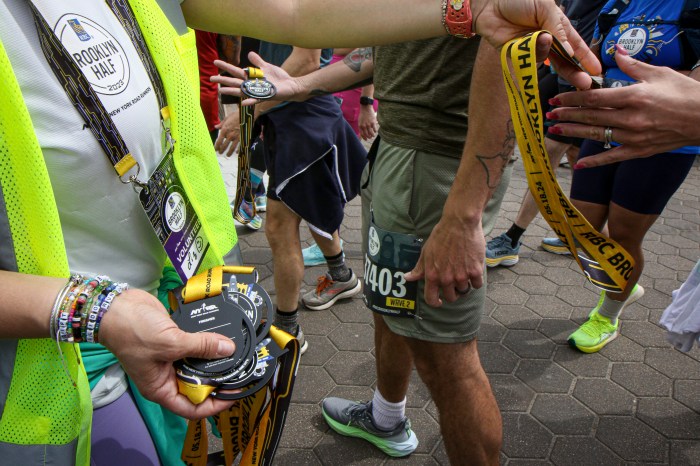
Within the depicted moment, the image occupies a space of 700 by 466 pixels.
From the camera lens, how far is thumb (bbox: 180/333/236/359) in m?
0.96

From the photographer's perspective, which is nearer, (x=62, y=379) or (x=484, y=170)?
(x=62, y=379)

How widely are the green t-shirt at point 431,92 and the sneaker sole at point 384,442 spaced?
130 cm

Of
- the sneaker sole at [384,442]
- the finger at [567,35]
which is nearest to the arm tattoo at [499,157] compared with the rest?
the finger at [567,35]

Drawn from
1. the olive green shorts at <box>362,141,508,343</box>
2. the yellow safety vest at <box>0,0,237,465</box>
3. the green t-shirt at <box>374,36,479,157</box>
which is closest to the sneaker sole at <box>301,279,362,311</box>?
the olive green shorts at <box>362,141,508,343</box>

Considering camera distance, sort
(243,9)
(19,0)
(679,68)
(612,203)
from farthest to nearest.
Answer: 1. (612,203)
2. (679,68)
3. (243,9)
4. (19,0)

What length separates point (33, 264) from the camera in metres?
0.94

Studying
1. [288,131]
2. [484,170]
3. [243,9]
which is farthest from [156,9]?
[288,131]

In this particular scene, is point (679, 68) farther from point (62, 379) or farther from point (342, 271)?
point (62, 379)

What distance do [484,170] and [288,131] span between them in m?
1.60

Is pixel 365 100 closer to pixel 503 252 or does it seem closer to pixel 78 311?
pixel 503 252

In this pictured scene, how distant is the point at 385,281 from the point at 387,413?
80 cm

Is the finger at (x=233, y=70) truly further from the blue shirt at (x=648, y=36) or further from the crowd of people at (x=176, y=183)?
the blue shirt at (x=648, y=36)

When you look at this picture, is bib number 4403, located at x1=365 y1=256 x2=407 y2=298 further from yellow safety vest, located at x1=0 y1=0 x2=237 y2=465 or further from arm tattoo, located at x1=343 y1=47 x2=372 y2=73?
arm tattoo, located at x1=343 y1=47 x2=372 y2=73

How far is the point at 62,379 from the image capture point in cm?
99
